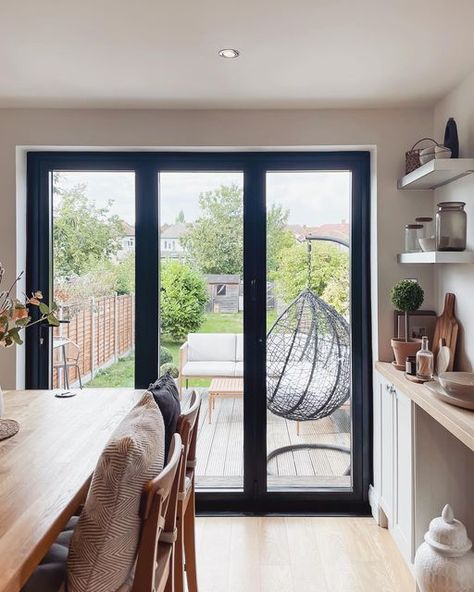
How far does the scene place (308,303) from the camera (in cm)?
315

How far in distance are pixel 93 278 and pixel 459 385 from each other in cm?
229

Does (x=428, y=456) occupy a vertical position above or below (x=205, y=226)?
below

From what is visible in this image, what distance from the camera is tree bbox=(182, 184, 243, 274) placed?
3143mm

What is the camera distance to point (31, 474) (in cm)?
147

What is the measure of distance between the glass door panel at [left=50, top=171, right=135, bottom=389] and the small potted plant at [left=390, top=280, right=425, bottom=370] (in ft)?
5.50

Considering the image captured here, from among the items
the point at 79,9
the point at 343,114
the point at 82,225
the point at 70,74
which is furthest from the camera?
the point at 82,225

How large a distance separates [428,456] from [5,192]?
2863 mm

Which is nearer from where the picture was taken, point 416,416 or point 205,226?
point 416,416

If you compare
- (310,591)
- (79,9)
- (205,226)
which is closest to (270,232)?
(205,226)

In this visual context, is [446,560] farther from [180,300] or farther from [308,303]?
[180,300]

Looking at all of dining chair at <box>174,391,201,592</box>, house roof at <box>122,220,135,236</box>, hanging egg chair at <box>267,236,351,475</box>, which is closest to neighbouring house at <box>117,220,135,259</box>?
house roof at <box>122,220,135,236</box>

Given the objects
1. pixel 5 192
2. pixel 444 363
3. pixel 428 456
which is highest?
pixel 5 192

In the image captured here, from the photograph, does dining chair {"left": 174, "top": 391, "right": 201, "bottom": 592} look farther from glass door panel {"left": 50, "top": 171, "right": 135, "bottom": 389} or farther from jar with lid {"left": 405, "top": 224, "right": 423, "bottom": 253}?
jar with lid {"left": 405, "top": 224, "right": 423, "bottom": 253}

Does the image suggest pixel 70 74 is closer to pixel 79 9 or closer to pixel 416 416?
pixel 79 9
